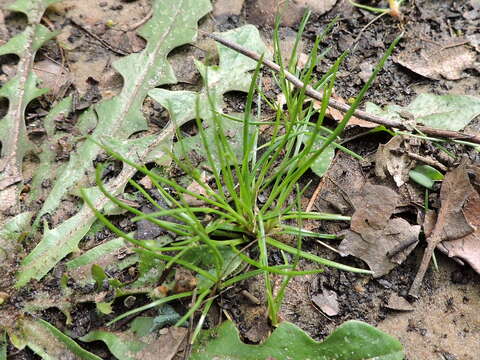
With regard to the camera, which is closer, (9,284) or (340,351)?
(340,351)

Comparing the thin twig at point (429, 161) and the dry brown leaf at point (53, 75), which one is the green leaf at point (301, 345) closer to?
the thin twig at point (429, 161)

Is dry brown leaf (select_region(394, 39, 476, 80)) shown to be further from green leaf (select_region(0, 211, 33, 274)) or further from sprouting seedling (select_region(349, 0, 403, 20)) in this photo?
green leaf (select_region(0, 211, 33, 274))

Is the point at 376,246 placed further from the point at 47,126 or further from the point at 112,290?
the point at 47,126

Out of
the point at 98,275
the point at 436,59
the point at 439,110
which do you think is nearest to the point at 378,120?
the point at 439,110

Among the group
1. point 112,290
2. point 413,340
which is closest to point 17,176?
point 112,290

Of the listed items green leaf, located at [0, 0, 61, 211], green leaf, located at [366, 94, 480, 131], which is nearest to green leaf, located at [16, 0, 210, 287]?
green leaf, located at [0, 0, 61, 211]

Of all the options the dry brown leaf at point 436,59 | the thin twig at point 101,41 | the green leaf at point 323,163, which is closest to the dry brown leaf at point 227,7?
the thin twig at point 101,41

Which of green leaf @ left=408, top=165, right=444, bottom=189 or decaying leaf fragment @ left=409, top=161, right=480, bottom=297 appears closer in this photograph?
decaying leaf fragment @ left=409, top=161, right=480, bottom=297
